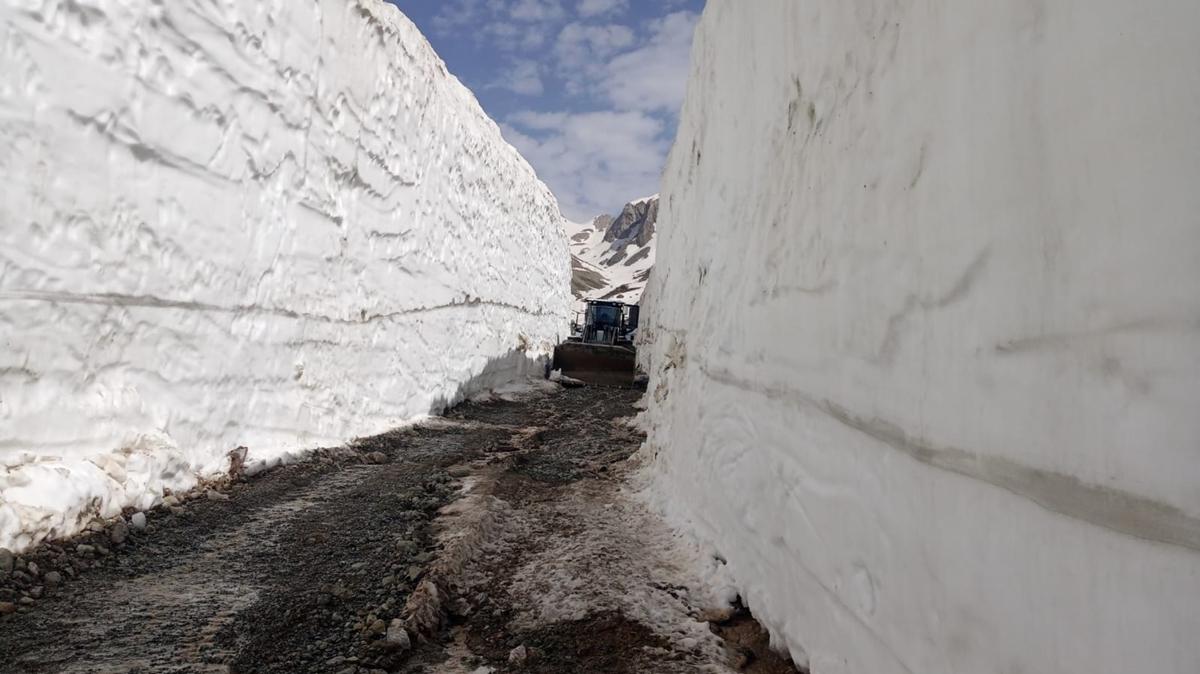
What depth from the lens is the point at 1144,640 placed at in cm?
101

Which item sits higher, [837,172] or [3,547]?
[837,172]

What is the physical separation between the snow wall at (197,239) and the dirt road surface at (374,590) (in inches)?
18.4

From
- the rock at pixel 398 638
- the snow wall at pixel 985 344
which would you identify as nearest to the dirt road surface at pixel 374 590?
the rock at pixel 398 638

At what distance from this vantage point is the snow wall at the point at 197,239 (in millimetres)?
3658

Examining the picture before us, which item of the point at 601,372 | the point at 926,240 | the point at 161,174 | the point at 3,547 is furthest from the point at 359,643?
the point at 601,372

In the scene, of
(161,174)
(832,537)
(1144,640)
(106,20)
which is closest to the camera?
(1144,640)

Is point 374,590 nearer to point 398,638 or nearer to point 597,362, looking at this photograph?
point 398,638

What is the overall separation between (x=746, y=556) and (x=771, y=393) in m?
0.79

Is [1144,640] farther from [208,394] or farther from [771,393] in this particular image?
[208,394]

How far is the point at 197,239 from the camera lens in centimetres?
512

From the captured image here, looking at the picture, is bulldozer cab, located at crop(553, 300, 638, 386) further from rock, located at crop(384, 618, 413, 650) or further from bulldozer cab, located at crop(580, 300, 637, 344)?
rock, located at crop(384, 618, 413, 650)

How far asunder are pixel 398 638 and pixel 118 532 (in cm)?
192

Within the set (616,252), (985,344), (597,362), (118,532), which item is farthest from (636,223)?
(985,344)

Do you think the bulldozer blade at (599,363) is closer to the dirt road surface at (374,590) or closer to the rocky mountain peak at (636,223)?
the dirt road surface at (374,590)
